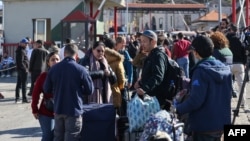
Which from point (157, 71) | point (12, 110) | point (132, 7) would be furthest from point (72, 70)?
point (132, 7)

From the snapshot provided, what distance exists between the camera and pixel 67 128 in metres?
7.32

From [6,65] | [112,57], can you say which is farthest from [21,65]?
[6,65]

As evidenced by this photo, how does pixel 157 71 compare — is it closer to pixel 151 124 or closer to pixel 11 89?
pixel 151 124

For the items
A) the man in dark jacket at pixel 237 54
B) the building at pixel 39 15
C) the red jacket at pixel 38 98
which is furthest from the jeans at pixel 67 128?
the building at pixel 39 15

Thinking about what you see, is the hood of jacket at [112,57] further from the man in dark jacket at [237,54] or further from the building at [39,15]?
the building at [39,15]

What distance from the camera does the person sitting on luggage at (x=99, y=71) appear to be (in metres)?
8.62

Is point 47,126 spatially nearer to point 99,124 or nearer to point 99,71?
point 99,124

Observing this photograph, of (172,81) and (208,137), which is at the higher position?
(172,81)

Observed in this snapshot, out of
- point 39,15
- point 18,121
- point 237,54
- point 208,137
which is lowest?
point 18,121

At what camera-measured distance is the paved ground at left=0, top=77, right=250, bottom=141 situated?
10.9 meters

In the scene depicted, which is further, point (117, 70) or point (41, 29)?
A: point (41, 29)

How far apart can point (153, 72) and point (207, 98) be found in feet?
4.61

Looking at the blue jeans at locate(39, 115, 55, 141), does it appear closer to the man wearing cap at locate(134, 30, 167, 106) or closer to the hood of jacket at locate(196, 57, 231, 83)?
the man wearing cap at locate(134, 30, 167, 106)

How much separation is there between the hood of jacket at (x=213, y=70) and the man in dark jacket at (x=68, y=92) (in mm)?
1994
